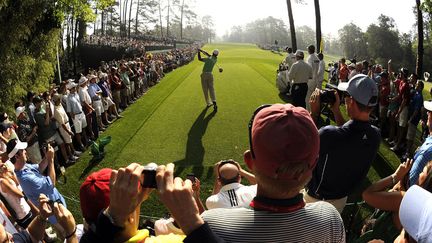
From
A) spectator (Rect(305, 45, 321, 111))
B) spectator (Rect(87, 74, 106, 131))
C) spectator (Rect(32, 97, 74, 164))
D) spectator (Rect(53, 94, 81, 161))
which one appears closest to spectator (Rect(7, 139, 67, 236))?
spectator (Rect(32, 97, 74, 164))

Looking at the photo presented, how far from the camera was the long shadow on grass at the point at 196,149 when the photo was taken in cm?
841

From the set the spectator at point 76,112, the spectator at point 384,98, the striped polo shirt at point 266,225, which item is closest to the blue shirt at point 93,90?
the spectator at point 76,112

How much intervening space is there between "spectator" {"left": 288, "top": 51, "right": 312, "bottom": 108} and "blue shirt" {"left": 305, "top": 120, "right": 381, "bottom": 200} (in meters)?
7.43

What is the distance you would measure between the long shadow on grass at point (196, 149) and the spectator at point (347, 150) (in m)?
4.55

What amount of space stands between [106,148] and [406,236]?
28.2 feet

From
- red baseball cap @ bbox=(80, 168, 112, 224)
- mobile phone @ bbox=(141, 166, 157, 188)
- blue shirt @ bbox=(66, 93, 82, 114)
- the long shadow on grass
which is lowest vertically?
the long shadow on grass

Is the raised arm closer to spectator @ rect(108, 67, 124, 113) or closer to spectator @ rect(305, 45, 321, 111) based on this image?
spectator @ rect(305, 45, 321, 111)

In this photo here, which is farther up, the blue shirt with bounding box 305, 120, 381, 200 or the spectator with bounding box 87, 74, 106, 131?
the blue shirt with bounding box 305, 120, 381, 200

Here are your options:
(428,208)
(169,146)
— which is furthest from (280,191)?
(169,146)

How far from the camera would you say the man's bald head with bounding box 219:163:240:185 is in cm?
405

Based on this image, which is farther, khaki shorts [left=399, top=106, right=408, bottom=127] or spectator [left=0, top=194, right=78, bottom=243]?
khaki shorts [left=399, top=106, right=408, bottom=127]

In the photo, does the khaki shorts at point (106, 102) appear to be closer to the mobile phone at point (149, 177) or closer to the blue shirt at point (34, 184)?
the blue shirt at point (34, 184)

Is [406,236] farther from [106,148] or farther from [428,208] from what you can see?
[106,148]

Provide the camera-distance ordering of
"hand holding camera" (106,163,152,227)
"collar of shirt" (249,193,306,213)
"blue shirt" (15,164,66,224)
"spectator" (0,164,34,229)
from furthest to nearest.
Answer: "blue shirt" (15,164,66,224) < "spectator" (0,164,34,229) < "collar of shirt" (249,193,306,213) < "hand holding camera" (106,163,152,227)
